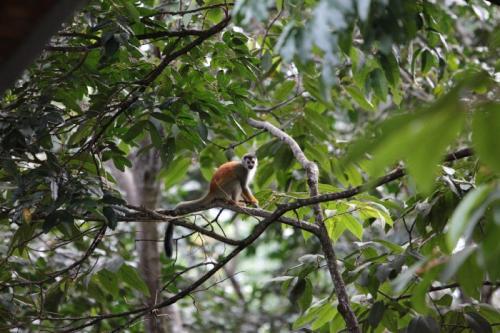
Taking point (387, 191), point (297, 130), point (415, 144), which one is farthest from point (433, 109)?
point (387, 191)

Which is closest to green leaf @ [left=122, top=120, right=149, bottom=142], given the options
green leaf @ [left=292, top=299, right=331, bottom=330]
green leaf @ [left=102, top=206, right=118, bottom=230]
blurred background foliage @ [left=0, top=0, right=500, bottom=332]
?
blurred background foliage @ [left=0, top=0, right=500, bottom=332]

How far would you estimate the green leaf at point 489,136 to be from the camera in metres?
1.09

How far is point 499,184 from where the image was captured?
51.8 inches

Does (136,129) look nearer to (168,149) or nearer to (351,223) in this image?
(168,149)

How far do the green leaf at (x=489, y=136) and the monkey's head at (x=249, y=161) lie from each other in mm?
4278

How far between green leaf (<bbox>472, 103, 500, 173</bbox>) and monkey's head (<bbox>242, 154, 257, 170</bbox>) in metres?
4.28

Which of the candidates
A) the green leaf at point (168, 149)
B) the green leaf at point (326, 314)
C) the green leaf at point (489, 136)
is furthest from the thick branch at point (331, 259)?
the green leaf at point (489, 136)

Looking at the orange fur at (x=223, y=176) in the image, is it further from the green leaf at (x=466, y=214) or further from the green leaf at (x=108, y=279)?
the green leaf at (x=466, y=214)

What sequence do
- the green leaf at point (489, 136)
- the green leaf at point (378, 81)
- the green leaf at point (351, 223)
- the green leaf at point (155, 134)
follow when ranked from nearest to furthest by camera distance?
the green leaf at point (489, 136)
the green leaf at point (378, 81)
the green leaf at point (155, 134)
the green leaf at point (351, 223)

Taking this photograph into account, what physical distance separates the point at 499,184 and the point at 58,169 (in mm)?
2037

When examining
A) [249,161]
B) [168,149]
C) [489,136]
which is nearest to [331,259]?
[168,149]

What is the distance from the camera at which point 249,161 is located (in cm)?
546

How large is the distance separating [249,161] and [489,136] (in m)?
4.37

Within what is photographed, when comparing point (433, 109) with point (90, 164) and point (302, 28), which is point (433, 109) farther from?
point (90, 164)
